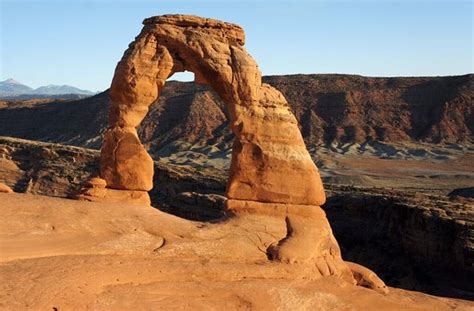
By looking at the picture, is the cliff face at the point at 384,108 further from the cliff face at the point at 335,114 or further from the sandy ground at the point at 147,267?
the sandy ground at the point at 147,267

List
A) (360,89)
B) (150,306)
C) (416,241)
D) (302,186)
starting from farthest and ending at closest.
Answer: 1. (360,89)
2. (416,241)
3. (302,186)
4. (150,306)

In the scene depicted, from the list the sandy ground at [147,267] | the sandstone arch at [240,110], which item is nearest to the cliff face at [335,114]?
A: the sandstone arch at [240,110]

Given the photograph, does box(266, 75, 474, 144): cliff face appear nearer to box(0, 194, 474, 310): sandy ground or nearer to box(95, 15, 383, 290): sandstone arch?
box(95, 15, 383, 290): sandstone arch

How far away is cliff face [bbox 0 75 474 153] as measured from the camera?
8306cm

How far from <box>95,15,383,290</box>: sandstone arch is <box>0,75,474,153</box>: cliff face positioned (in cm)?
6424

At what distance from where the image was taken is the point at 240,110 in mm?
15828

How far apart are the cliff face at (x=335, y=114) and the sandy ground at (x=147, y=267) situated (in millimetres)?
66392

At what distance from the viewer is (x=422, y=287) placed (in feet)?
82.1

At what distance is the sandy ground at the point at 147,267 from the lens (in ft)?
34.0

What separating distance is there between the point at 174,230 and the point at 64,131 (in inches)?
3397

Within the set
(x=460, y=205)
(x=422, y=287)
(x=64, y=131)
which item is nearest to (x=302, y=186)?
(x=422, y=287)

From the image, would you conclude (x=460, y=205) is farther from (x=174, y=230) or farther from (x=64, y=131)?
(x=64, y=131)

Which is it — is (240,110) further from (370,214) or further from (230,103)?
(370,214)

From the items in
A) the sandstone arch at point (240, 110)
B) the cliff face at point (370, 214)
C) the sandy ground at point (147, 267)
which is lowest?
the cliff face at point (370, 214)
